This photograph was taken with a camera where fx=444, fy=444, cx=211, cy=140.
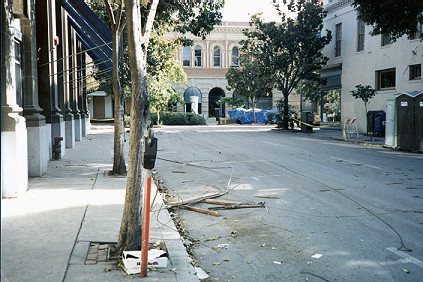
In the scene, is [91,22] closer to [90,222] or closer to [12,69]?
[12,69]

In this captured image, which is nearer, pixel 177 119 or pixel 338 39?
pixel 338 39

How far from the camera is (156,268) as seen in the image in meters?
4.70

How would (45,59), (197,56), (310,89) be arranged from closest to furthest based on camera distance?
1. (45,59)
2. (310,89)
3. (197,56)

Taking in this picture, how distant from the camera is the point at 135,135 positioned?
5047 mm

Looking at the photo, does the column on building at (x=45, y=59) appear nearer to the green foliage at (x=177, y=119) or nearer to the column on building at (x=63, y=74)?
the column on building at (x=63, y=74)

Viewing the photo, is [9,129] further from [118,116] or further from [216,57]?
[216,57]

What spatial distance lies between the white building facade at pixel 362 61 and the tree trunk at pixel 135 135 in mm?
21592

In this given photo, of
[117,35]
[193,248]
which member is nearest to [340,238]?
[193,248]

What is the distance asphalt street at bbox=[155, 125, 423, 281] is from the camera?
16.2ft

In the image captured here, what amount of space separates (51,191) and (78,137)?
14.1m

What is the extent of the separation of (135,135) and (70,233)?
6.09 feet

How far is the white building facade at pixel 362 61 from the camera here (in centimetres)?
2483

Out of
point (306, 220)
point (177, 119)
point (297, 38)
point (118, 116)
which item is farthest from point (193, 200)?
point (177, 119)

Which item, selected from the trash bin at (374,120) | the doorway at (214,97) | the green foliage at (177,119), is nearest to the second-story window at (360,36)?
the trash bin at (374,120)
